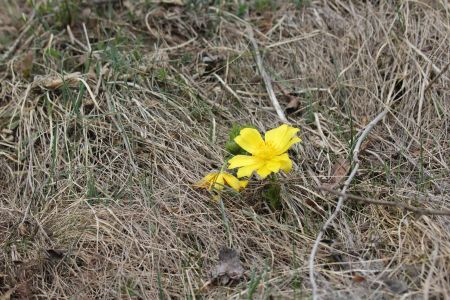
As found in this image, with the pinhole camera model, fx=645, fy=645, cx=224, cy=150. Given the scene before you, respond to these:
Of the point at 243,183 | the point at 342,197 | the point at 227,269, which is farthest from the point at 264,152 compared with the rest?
the point at 227,269

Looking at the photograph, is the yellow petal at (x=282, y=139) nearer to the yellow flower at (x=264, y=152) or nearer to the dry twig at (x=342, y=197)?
the yellow flower at (x=264, y=152)

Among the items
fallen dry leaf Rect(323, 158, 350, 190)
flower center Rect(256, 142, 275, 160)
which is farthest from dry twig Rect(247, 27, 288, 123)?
flower center Rect(256, 142, 275, 160)

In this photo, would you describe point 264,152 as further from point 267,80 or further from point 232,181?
point 267,80

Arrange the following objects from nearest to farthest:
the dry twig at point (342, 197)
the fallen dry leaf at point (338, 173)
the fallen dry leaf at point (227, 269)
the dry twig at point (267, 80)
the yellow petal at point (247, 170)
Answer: the dry twig at point (342, 197) → the fallen dry leaf at point (227, 269) → the yellow petal at point (247, 170) → the fallen dry leaf at point (338, 173) → the dry twig at point (267, 80)

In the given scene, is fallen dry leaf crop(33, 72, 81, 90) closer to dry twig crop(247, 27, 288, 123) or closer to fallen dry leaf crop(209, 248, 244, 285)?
dry twig crop(247, 27, 288, 123)

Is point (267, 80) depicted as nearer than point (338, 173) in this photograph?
No

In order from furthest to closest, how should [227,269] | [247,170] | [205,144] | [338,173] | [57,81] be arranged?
[57,81], [205,144], [338,173], [247,170], [227,269]

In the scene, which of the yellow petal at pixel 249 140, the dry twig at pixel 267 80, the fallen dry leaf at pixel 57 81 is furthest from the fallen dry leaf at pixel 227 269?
the fallen dry leaf at pixel 57 81

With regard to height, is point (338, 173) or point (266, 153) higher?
point (266, 153)
